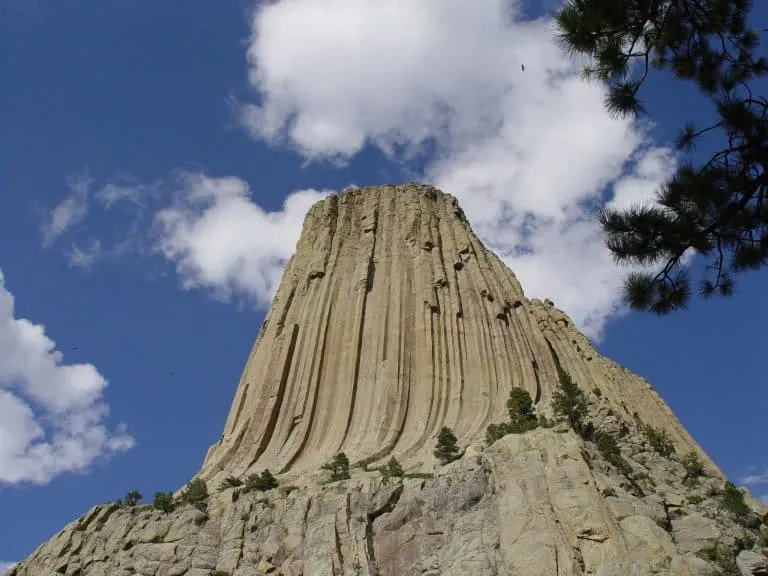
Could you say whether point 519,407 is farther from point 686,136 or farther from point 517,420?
point 686,136

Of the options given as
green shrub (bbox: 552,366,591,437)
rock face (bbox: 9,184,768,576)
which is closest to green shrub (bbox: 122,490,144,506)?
rock face (bbox: 9,184,768,576)

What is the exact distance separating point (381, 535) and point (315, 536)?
207cm

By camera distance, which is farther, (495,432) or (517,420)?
(517,420)

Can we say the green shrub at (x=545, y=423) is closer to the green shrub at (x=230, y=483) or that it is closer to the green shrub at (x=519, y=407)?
the green shrub at (x=519, y=407)

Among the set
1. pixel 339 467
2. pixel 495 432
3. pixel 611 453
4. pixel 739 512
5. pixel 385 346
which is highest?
pixel 385 346

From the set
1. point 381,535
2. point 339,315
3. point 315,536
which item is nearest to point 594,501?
point 381,535

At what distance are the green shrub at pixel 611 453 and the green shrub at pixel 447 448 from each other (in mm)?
5092

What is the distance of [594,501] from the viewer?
73.7 feet

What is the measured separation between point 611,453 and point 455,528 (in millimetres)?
7074

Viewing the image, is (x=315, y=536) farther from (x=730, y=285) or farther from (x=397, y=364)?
(x=730, y=285)

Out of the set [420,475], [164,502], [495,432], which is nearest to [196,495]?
[164,502]

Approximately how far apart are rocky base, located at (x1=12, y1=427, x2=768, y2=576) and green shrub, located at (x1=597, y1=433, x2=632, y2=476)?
24.9 inches

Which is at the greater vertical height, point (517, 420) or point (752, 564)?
point (517, 420)

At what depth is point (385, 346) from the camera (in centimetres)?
3838
